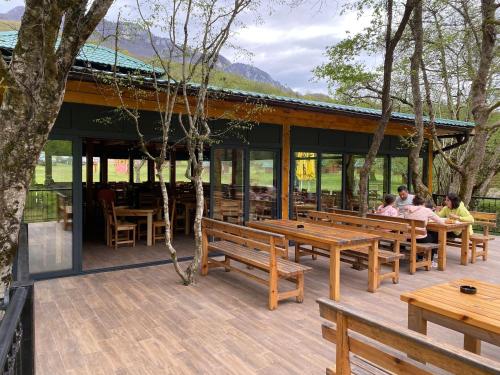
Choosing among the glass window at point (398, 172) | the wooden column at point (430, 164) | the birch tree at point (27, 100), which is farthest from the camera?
the wooden column at point (430, 164)

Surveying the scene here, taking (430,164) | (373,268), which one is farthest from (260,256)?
(430,164)

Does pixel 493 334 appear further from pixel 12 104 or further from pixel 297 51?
pixel 297 51

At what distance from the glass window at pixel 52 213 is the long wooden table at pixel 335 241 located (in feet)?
9.25

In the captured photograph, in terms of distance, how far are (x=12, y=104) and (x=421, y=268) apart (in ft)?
19.3

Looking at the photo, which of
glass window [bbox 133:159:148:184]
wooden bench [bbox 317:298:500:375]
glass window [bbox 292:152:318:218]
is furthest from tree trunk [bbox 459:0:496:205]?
glass window [bbox 133:159:148:184]

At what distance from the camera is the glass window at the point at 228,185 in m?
6.85

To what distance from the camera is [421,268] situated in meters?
5.94

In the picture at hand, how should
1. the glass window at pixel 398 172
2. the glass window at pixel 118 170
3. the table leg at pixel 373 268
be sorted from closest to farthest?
the table leg at pixel 373 268, the glass window at pixel 398 172, the glass window at pixel 118 170

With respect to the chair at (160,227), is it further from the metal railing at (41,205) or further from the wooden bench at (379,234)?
the wooden bench at (379,234)

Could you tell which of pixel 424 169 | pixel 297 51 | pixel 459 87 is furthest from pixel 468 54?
pixel 297 51

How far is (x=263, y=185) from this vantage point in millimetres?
7406

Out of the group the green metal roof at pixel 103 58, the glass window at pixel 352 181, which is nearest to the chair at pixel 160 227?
the green metal roof at pixel 103 58

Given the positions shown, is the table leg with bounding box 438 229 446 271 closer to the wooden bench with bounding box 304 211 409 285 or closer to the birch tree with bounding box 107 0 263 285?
the wooden bench with bounding box 304 211 409 285

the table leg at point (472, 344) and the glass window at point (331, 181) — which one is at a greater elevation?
the glass window at point (331, 181)
